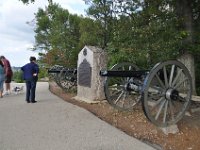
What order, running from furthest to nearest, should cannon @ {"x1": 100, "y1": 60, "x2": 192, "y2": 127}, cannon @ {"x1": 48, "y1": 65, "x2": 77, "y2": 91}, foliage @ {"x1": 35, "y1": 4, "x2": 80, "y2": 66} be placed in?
foliage @ {"x1": 35, "y1": 4, "x2": 80, "y2": 66} < cannon @ {"x1": 48, "y1": 65, "x2": 77, "y2": 91} < cannon @ {"x1": 100, "y1": 60, "x2": 192, "y2": 127}

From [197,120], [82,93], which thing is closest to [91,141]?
[197,120]

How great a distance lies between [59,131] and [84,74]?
4799 millimetres

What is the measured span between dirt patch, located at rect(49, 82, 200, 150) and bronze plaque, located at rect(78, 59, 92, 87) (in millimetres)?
1719

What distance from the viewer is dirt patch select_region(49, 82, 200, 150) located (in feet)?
27.1

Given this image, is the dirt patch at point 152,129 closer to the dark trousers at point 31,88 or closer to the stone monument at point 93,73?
the stone monument at point 93,73

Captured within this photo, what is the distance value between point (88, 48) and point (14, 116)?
339cm

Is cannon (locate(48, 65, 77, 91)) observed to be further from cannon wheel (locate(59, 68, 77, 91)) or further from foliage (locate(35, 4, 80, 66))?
foliage (locate(35, 4, 80, 66))

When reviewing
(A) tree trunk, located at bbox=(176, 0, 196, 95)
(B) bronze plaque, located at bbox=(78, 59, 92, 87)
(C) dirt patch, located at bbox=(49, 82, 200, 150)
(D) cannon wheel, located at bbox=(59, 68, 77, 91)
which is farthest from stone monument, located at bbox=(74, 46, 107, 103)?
(D) cannon wheel, located at bbox=(59, 68, 77, 91)

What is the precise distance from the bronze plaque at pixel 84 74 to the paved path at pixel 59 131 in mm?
1381

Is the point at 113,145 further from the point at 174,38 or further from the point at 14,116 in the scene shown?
the point at 174,38

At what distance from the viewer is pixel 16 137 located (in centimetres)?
834

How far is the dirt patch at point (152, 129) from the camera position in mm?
8258

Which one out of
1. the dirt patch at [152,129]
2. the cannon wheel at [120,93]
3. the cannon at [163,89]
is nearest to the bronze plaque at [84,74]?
the dirt patch at [152,129]

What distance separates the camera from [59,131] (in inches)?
348
